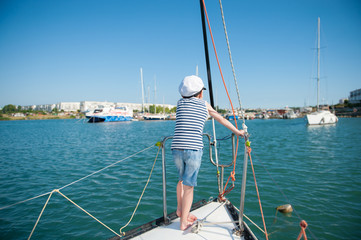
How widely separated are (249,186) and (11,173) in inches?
368

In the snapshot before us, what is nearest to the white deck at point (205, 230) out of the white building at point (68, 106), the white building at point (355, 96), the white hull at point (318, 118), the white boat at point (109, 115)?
the white hull at point (318, 118)

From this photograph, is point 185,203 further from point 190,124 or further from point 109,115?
point 109,115

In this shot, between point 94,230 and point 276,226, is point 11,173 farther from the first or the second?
point 276,226

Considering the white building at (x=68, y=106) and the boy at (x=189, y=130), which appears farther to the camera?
the white building at (x=68, y=106)

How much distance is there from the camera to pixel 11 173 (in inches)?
317

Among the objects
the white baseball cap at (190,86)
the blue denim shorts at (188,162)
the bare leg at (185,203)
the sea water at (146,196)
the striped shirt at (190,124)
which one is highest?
the white baseball cap at (190,86)

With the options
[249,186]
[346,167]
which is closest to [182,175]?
[249,186]

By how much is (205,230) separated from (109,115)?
6052 cm

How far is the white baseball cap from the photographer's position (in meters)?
2.19

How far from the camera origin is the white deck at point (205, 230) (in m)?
2.29

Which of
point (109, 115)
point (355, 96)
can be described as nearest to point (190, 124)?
point (109, 115)

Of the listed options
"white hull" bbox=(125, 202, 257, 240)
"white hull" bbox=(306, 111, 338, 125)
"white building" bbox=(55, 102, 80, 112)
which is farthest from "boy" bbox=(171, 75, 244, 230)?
"white building" bbox=(55, 102, 80, 112)

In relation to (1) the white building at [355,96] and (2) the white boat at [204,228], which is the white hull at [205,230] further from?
(1) the white building at [355,96]

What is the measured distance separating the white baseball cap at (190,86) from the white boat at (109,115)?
2311 inches
